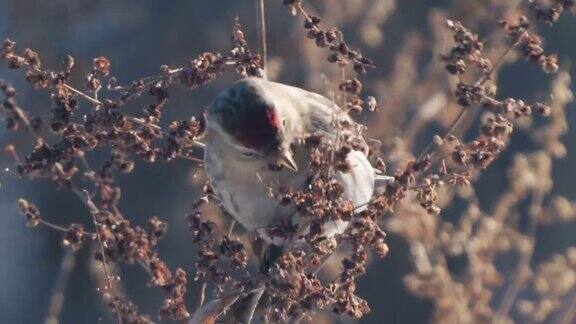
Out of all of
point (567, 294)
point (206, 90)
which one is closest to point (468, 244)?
point (567, 294)

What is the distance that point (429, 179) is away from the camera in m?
1.91

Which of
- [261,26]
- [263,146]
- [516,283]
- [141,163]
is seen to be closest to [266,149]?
[263,146]

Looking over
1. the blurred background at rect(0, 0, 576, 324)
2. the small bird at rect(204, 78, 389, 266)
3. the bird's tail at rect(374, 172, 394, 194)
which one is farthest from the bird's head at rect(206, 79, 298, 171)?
the blurred background at rect(0, 0, 576, 324)

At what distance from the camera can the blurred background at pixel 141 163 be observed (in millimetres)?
4820

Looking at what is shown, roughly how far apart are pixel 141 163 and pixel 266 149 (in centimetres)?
303

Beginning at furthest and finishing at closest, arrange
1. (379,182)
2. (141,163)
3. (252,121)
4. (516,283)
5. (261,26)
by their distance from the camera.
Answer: (141,163), (516,283), (379,182), (261,26), (252,121)

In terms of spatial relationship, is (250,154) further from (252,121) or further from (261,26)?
(261,26)

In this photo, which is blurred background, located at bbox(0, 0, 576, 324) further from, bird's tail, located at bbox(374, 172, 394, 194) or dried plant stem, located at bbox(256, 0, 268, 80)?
dried plant stem, located at bbox(256, 0, 268, 80)

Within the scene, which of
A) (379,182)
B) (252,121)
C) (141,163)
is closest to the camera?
(252,121)

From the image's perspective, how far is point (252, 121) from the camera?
191 centimetres

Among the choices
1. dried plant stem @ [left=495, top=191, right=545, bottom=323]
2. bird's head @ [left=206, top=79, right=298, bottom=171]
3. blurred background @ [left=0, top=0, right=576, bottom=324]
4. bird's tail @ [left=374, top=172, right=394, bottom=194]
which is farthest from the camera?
blurred background @ [left=0, top=0, right=576, bottom=324]

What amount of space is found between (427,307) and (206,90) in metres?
1.19

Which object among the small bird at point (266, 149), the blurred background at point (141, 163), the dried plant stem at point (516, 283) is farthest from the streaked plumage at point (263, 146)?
the blurred background at point (141, 163)

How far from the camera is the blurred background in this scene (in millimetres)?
4820
